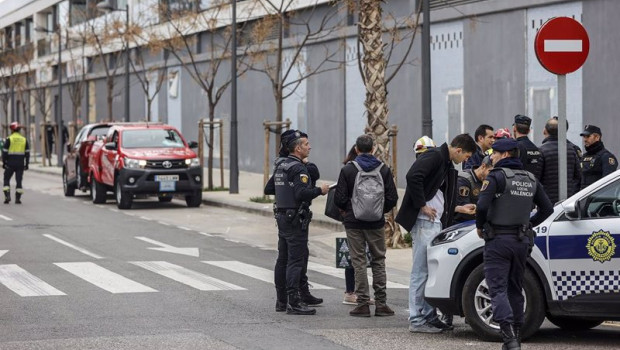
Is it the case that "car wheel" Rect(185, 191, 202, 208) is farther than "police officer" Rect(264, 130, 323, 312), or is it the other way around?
"car wheel" Rect(185, 191, 202, 208)

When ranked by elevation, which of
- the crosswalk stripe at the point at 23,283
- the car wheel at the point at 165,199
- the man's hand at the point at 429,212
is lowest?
the crosswalk stripe at the point at 23,283

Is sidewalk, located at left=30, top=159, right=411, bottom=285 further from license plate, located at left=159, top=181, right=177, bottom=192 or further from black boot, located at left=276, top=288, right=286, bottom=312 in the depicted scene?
black boot, located at left=276, top=288, right=286, bottom=312

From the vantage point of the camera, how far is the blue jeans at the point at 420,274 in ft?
33.8

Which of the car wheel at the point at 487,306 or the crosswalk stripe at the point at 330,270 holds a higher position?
the car wheel at the point at 487,306

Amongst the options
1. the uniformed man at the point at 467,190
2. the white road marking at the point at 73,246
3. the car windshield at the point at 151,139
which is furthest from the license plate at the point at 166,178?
the uniformed man at the point at 467,190

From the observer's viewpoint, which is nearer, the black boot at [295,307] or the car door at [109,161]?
the black boot at [295,307]

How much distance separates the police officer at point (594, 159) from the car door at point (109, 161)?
13327 mm

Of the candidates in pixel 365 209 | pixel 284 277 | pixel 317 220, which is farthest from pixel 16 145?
pixel 365 209

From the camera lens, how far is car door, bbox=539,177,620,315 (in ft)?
30.5

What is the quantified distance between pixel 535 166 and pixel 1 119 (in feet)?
231

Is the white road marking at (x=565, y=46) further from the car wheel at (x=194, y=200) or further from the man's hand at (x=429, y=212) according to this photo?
the car wheel at (x=194, y=200)

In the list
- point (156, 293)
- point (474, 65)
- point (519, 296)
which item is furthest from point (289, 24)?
point (519, 296)

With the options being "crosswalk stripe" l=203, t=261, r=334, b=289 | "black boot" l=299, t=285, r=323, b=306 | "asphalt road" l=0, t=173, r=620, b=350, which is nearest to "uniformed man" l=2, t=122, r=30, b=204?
"asphalt road" l=0, t=173, r=620, b=350

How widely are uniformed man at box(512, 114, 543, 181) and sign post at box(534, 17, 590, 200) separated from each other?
1787 millimetres
